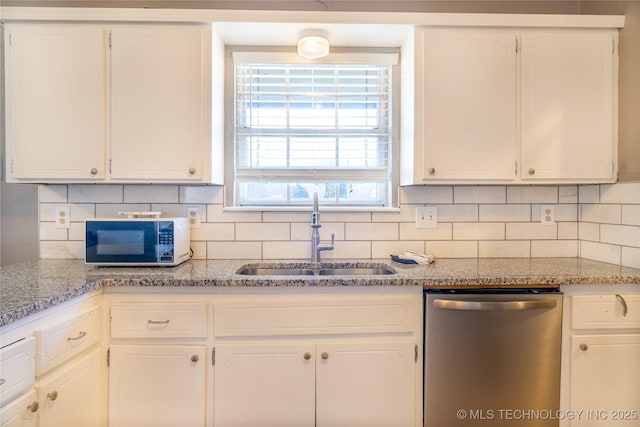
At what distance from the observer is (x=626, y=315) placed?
1.47m

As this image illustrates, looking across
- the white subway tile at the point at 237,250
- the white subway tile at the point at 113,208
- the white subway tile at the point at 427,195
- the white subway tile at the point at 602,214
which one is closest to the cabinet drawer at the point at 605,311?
the white subway tile at the point at 602,214

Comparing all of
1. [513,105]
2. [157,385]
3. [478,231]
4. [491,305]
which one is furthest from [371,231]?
[157,385]

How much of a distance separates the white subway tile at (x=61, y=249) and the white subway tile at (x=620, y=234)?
3029mm

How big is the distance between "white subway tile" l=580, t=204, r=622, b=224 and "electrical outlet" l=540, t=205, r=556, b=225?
165 mm

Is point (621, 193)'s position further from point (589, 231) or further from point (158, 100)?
point (158, 100)

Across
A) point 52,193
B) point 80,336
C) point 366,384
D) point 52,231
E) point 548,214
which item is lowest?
point 366,384

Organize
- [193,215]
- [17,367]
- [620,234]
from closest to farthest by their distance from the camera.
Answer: [17,367] < [620,234] < [193,215]

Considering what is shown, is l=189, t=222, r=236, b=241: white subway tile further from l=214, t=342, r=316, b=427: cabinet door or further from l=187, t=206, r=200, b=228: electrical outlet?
l=214, t=342, r=316, b=427: cabinet door

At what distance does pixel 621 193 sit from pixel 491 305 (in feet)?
3.48

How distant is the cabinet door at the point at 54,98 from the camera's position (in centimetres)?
165

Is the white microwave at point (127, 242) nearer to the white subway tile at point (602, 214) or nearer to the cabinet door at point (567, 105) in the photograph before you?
the cabinet door at point (567, 105)

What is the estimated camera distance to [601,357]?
1.48 metres

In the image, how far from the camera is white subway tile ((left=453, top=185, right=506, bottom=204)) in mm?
2016

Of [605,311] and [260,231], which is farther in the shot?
[260,231]
